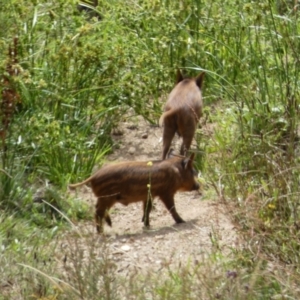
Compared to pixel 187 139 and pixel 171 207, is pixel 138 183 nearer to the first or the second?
pixel 171 207

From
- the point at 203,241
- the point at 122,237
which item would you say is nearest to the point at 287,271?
the point at 203,241

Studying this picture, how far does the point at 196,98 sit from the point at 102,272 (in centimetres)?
324

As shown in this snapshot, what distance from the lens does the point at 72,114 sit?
8.98m

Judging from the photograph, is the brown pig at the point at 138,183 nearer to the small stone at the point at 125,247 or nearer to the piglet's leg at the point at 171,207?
the piglet's leg at the point at 171,207

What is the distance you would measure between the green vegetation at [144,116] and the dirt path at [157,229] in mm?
178

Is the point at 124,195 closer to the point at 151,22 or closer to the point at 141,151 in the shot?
the point at 141,151

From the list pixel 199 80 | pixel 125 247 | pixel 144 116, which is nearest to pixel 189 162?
pixel 125 247

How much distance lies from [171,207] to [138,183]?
13.5 inches

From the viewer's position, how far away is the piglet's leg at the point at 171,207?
776cm

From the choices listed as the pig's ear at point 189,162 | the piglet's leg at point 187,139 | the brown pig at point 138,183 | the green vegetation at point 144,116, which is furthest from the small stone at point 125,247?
the piglet's leg at point 187,139

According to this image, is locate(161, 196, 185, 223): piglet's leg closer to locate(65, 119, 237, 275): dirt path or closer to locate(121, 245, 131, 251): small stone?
locate(65, 119, 237, 275): dirt path

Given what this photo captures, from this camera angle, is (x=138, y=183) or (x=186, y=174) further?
(x=186, y=174)

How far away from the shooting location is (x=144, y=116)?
9258 mm

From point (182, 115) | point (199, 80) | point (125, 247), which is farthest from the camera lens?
point (199, 80)
